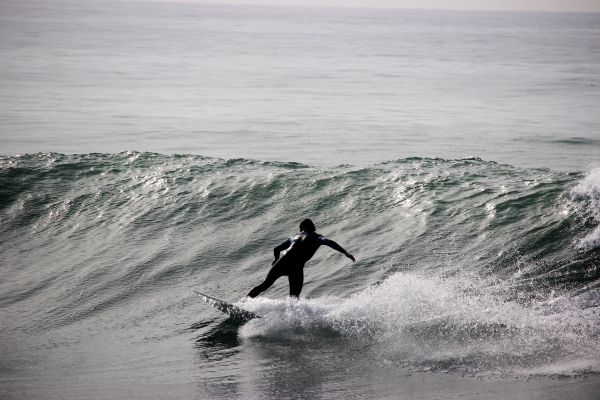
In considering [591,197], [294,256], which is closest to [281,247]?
[294,256]

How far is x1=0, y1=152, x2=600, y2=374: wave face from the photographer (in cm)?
971

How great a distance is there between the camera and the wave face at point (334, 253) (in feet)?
31.9

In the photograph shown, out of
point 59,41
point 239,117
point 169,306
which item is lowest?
point 169,306

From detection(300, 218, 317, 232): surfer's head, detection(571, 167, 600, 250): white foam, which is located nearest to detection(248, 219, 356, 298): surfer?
detection(300, 218, 317, 232): surfer's head

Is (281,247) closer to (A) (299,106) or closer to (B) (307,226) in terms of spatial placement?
(B) (307,226)

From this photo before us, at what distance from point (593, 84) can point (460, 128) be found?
2704 cm

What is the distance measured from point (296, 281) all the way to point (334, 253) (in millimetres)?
2939

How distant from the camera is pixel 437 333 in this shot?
9.63 meters

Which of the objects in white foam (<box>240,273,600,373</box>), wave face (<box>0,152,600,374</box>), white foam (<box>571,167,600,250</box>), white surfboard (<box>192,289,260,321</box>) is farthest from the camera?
white foam (<box>571,167,600,250</box>)

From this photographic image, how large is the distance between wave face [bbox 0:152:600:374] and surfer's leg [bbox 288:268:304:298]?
1.14 ft

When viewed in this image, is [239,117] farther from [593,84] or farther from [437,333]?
[593,84]

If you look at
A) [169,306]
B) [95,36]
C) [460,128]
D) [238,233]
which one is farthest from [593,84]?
[95,36]

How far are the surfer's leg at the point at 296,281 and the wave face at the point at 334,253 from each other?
35cm

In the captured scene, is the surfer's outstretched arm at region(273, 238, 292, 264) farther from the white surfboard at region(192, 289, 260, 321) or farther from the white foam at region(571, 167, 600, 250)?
the white foam at region(571, 167, 600, 250)
